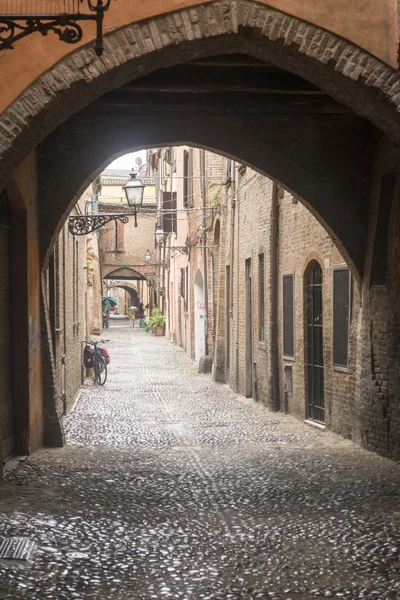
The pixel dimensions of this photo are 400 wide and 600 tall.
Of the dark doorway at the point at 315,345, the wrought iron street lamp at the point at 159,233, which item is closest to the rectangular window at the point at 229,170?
the dark doorway at the point at 315,345

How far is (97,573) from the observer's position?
581 centimetres

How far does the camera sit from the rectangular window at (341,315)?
40.9ft

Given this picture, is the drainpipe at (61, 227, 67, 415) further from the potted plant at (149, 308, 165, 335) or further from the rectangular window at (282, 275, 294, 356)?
the potted plant at (149, 308, 165, 335)

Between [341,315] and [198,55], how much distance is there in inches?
230

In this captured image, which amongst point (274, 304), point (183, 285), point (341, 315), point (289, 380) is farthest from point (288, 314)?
point (183, 285)

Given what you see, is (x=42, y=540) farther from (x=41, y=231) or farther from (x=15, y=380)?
(x=41, y=231)

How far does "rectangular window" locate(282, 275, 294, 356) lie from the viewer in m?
15.2

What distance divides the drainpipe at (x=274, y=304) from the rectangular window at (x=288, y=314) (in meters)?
0.49

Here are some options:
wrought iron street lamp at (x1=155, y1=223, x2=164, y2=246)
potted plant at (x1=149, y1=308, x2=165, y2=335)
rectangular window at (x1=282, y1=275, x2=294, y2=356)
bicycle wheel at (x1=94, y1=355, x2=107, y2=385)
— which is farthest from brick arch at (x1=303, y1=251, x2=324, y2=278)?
potted plant at (x1=149, y1=308, x2=165, y2=335)

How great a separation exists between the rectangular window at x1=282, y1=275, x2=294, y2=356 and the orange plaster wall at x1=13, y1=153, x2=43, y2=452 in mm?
4853

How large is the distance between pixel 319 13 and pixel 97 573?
450 cm

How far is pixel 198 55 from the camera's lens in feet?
25.1

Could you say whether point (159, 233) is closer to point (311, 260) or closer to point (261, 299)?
point (261, 299)

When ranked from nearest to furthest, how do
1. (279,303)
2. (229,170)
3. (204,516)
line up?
(204,516), (279,303), (229,170)
